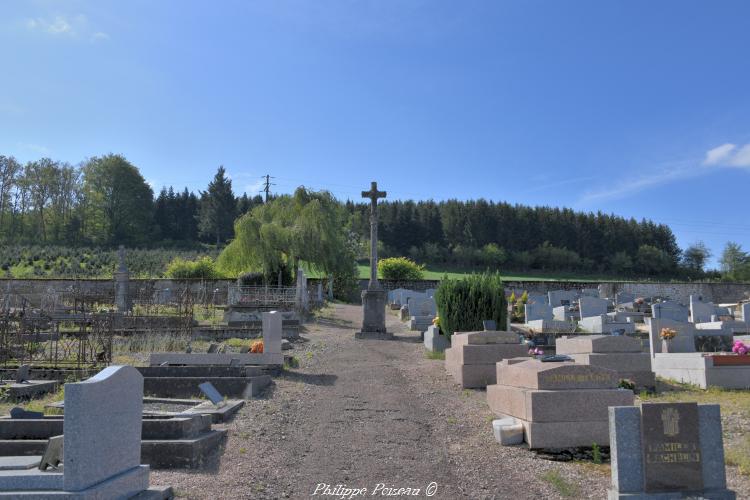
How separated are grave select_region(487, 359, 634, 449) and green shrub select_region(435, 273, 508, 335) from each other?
657 cm

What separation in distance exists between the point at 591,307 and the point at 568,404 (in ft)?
49.0

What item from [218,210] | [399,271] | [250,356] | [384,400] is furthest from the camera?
[218,210]

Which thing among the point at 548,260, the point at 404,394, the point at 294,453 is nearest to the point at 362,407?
the point at 404,394

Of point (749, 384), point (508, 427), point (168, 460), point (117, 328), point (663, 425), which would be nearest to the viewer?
point (663, 425)

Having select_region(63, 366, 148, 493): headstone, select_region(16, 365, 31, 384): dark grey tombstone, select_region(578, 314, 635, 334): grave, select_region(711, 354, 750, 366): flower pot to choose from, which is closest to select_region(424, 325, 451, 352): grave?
select_region(711, 354, 750, 366): flower pot

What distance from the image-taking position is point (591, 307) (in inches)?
797

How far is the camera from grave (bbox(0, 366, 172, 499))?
12.3 ft

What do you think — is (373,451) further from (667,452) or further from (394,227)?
(394,227)

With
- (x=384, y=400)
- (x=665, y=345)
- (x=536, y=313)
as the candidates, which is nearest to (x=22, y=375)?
(x=384, y=400)

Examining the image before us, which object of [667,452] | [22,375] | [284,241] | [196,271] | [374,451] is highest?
[284,241]

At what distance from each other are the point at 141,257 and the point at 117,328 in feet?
138

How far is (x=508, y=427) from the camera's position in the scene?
6551 mm

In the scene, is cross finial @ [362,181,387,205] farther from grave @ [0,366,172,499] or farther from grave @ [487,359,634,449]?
grave @ [0,366,172,499]

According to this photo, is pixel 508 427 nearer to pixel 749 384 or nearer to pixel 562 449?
pixel 562 449
